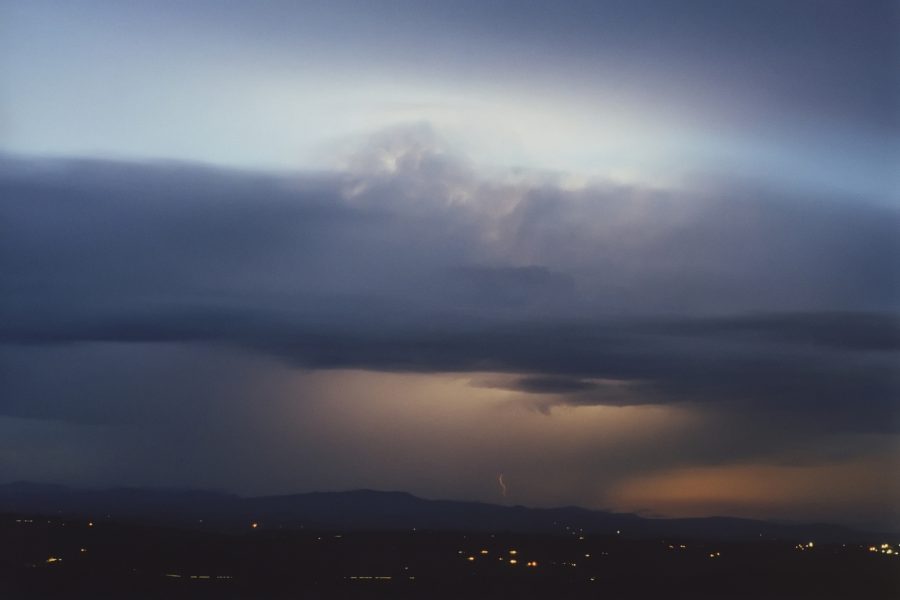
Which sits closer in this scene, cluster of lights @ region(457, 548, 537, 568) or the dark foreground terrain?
the dark foreground terrain

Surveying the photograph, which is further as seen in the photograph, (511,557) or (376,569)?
(511,557)

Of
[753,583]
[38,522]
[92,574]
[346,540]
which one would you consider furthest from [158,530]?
[753,583]

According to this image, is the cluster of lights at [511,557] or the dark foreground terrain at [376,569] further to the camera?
the cluster of lights at [511,557]

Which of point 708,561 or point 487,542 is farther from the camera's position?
point 487,542

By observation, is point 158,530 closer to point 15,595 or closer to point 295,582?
point 295,582

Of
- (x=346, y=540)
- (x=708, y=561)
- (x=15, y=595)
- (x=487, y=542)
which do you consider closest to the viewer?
(x=15, y=595)

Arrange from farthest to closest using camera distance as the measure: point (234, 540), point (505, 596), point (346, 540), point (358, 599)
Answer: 1. point (346, 540)
2. point (234, 540)
3. point (505, 596)
4. point (358, 599)

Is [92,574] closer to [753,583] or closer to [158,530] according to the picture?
[753,583]
